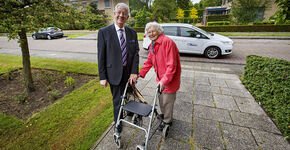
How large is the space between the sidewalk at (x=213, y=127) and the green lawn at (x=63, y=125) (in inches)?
13.8

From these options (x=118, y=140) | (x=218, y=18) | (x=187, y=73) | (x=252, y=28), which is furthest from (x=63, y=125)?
(x=218, y=18)

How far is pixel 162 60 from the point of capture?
226 centimetres

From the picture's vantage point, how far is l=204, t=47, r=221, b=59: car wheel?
24.8 feet

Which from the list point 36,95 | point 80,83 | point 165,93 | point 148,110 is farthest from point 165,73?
point 36,95

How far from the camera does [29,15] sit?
2.95m

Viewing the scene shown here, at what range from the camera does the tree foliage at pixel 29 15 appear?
2.72m

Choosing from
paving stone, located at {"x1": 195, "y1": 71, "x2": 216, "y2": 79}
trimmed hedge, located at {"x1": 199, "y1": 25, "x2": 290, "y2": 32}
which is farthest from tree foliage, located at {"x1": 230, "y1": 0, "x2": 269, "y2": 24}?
paving stone, located at {"x1": 195, "y1": 71, "x2": 216, "y2": 79}

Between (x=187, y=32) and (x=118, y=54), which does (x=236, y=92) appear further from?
(x=187, y=32)

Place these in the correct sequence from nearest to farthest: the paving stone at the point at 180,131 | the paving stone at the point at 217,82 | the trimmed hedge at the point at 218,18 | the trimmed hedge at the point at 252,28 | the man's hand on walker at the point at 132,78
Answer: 1. the man's hand on walker at the point at 132,78
2. the paving stone at the point at 180,131
3. the paving stone at the point at 217,82
4. the trimmed hedge at the point at 252,28
5. the trimmed hedge at the point at 218,18

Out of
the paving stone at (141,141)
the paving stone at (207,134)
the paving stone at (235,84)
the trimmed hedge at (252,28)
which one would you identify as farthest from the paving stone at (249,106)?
the trimmed hedge at (252,28)

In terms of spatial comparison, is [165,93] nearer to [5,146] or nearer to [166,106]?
[166,106]

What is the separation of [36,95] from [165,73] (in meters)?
4.16

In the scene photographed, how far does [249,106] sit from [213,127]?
1.41 meters

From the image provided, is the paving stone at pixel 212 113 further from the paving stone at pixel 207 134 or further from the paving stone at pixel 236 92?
the paving stone at pixel 236 92
